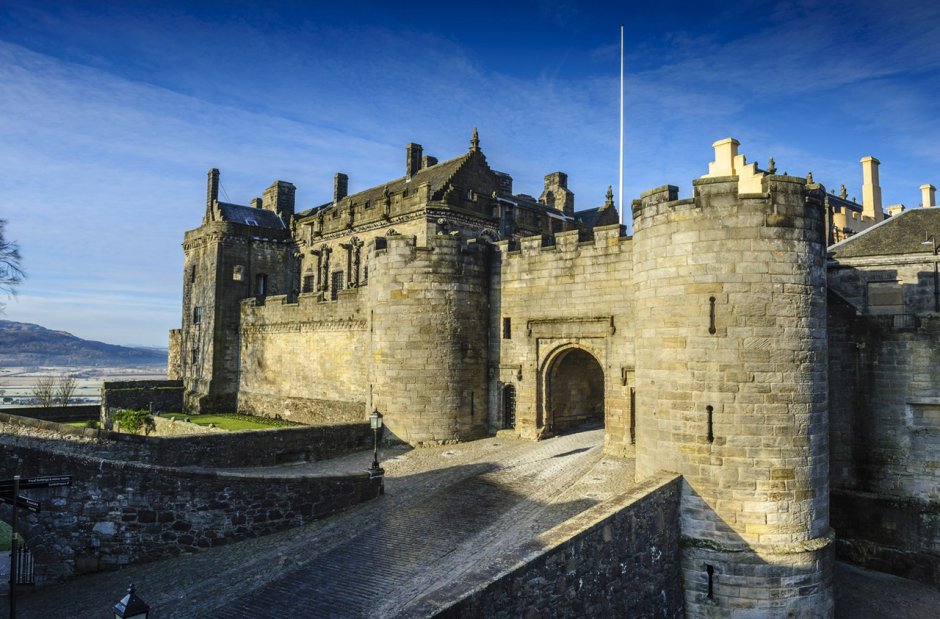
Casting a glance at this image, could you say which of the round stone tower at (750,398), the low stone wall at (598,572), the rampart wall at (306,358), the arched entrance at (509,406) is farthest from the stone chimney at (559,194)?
the low stone wall at (598,572)

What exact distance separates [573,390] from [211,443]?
11.3 m

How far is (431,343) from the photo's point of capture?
67.3ft

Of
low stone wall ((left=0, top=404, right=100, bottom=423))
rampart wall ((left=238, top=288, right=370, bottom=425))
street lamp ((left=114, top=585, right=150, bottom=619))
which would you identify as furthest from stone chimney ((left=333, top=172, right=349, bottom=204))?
street lamp ((left=114, top=585, right=150, bottom=619))

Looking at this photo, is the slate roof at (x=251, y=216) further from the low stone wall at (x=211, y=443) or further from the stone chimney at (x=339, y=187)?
the low stone wall at (x=211, y=443)

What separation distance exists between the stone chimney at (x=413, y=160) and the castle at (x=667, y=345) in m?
0.12

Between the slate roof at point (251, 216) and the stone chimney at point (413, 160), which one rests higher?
the stone chimney at point (413, 160)

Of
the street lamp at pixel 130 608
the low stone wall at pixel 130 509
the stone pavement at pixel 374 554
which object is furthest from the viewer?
the low stone wall at pixel 130 509

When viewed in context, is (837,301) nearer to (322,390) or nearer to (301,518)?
(301,518)

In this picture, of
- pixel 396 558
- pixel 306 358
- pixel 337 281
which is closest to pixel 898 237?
pixel 396 558

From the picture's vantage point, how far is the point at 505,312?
829 inches

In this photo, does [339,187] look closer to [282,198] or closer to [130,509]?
[282,198]

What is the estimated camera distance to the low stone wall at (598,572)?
339 inches

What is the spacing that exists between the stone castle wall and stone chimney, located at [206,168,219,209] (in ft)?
75.1

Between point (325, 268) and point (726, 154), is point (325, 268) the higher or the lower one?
the lower one
